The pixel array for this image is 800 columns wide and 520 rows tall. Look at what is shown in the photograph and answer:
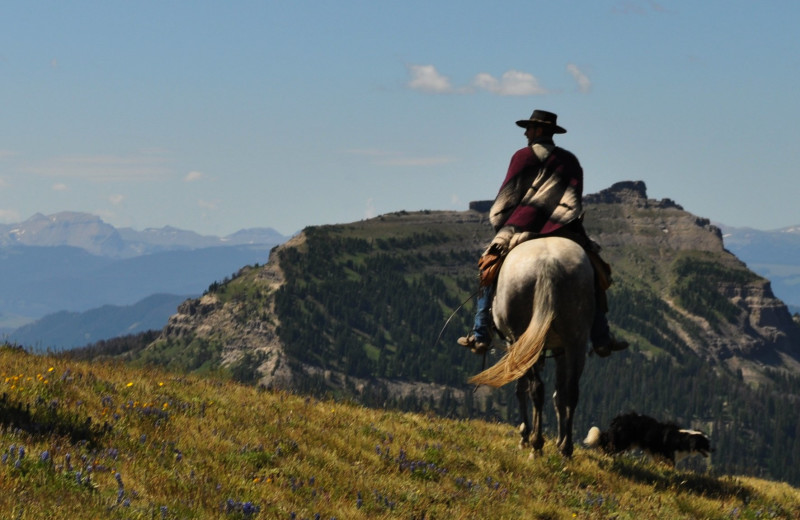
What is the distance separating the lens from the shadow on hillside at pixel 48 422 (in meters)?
10.8

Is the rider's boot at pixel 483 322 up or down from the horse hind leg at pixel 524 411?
up

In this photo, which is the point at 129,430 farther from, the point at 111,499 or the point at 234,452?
the point at 111,499

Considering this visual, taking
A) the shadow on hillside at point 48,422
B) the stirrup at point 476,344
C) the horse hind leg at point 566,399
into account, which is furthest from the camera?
the stirrup at point 476,344

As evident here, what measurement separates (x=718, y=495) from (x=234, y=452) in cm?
955

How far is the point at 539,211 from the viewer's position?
16859 millimetres

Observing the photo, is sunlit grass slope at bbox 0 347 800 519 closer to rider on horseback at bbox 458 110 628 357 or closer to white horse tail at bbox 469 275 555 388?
white horse tail at bbox 469 275 555 388

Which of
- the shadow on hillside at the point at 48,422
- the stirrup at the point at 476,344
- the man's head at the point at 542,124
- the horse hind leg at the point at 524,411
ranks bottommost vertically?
the horse hind leg at the point at 524,411

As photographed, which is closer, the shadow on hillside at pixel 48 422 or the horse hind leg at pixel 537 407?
the shadow on hillside at pixel 48 422

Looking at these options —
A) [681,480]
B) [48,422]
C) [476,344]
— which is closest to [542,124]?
[476,344]

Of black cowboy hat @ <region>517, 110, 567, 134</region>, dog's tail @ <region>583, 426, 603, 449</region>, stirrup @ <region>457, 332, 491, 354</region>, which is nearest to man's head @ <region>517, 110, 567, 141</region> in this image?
black cowboy hat @ <region>517, 110, 567, 134</region>

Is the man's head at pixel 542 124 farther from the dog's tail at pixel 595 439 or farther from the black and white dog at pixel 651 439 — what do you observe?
the black and white dog at pixel 651 439

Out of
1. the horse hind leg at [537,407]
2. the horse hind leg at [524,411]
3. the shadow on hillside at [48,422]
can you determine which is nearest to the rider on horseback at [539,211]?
the horse hind leg at [524,411]

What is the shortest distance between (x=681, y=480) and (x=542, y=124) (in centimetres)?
751

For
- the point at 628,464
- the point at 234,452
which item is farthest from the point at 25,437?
the point at 628,464
